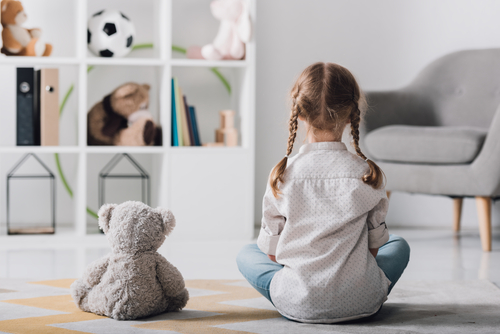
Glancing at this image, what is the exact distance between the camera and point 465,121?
2.44 metres

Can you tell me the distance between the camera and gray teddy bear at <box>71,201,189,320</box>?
1.09m

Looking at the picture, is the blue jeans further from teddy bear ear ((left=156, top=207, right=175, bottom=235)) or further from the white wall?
the white wall

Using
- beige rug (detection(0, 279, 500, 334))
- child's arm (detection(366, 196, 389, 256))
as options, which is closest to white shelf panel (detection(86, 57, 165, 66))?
beige rug (detection(0, 279, 500, 334))

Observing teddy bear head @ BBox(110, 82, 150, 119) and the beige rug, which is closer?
the beige rug

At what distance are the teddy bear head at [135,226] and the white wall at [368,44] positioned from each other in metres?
1.49

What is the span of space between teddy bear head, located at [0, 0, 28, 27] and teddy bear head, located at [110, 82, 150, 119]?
17.3 inches

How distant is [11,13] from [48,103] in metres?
0.36

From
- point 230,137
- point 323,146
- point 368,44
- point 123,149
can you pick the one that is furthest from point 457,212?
point 323,146

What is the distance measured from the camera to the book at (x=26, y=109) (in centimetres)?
218

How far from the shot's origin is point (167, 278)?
1132mm

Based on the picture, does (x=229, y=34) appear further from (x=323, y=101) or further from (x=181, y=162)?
(x=323, y=101)

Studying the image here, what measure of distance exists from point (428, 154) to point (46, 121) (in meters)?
1.43

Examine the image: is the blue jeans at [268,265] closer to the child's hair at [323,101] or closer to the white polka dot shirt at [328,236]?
the white polka dot shirt at [328,236]

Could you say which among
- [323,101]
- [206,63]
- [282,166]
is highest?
[206,63]
